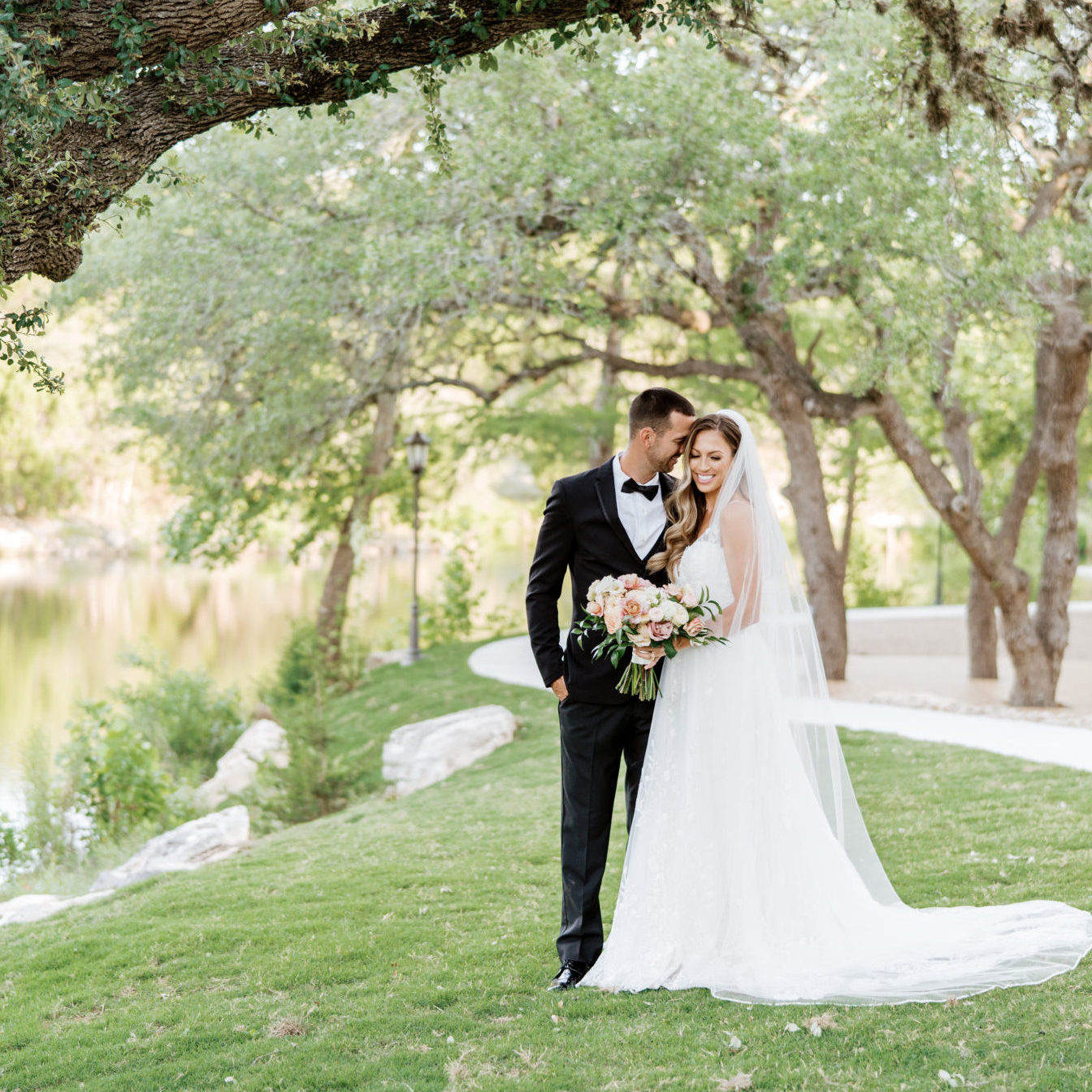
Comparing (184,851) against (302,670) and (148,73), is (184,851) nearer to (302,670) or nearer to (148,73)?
(148,73)

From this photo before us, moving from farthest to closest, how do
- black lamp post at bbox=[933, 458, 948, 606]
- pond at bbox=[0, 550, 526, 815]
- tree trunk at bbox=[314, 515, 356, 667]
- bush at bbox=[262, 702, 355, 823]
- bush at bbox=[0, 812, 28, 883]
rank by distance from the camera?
black lamp post at bbox=[933, 458, 948, 606], pond at bbox=[0, 550, 526, 815], tree trunk at bbox=[314, 515, 356, 667], bush at bbox=[0, 812, 28, 883], bush at bbox=[262, 702, 355, 823]

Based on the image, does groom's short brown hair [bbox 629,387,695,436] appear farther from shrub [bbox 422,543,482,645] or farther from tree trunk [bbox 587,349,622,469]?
shrub [bbox 422,543,482,645]

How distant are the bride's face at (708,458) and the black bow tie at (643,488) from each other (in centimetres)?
15

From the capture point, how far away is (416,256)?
1009 centimetres

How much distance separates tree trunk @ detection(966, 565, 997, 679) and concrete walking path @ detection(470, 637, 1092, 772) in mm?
4359

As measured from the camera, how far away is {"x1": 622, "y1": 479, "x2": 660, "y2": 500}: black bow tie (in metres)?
4.32

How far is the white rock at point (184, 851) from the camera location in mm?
7594

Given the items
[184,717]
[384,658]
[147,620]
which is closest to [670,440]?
[184,717]

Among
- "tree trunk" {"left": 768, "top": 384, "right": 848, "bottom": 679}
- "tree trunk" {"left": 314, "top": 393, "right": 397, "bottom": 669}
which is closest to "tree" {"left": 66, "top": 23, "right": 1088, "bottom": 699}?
"tree trunk" {"left": 768, "top": 384, "right": 848, "bottom": 679}

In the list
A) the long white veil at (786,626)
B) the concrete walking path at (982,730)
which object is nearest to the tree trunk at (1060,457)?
the concrete walking path at (982,730)

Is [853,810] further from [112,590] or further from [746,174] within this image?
[112,590]

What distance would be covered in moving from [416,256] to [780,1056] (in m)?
8.04

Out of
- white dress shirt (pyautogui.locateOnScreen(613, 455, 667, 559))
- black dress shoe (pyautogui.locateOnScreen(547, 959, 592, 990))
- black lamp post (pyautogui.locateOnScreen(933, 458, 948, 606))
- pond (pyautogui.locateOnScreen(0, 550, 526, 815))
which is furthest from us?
black lamp post (pyautogui.locateOnScreen(933, 458, 948, 606))

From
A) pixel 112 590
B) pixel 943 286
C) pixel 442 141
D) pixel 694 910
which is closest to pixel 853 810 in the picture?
pixel 694 910
